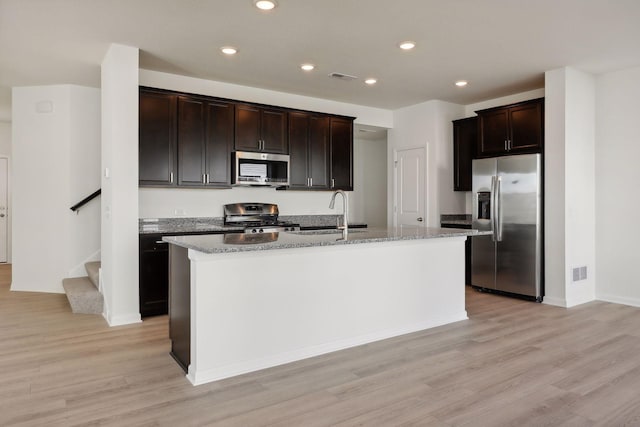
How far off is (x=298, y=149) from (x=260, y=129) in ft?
2.03

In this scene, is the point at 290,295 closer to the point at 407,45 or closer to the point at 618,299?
the point at 407,45

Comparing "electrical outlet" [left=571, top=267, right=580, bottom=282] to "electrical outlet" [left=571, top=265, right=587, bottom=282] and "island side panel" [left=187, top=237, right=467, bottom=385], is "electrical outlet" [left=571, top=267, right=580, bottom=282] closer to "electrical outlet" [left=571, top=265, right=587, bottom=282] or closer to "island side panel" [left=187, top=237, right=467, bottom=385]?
"electrical outlet" [left=571, top=265, right=587, bottom=282]

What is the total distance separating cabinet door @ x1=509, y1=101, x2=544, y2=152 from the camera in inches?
197

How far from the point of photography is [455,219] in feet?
20.9

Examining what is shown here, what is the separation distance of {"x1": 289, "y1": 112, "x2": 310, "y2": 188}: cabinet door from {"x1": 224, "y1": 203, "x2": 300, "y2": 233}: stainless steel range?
52 cm

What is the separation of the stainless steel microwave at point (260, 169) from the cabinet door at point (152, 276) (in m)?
1.25

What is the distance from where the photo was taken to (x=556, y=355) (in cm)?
318

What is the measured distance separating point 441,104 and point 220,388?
5.15 meters

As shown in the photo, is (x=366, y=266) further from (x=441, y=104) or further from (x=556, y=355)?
(x=441, y=104)

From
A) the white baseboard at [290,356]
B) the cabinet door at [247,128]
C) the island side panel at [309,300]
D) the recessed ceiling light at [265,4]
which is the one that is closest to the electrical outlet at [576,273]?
the island side panel at [309,300]

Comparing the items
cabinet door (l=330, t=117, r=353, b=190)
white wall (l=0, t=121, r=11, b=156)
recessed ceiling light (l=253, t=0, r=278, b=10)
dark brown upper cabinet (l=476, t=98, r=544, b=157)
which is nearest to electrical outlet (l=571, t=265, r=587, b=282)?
dark brown upper cabinet (l=476, t=98, r=544, b=157)

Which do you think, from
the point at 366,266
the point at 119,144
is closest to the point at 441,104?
the point at 366,266

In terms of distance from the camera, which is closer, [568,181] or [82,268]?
[568,181]

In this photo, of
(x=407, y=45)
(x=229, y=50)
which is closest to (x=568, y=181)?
(x=407, y=45)
